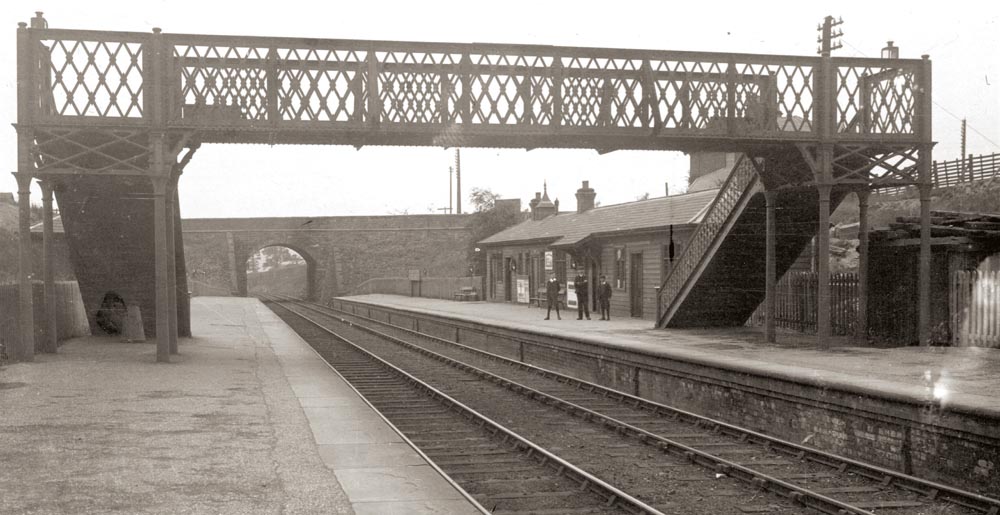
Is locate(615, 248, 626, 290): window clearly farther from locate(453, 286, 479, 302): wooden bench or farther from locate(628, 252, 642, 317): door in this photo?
locate(453, 286, 479, 302): wooden bench

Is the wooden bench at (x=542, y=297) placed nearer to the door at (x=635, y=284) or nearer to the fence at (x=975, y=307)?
the door at (x=635, y=284)

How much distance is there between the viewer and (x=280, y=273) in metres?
108

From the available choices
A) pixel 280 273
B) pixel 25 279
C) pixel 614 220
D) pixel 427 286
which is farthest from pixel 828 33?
pixel 280 273

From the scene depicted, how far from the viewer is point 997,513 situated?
7430 millimetres

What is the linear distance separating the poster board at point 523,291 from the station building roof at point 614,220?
158 centimetres

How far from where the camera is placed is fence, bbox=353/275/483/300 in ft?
158

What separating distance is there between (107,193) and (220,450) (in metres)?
10.5

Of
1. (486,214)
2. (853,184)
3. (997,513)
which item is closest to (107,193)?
(853,184)

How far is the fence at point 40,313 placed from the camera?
1644 centimetres

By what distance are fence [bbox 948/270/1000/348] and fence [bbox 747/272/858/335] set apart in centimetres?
215

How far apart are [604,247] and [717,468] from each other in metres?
20.6

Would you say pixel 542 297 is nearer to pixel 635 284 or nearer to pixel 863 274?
pixel 635 284

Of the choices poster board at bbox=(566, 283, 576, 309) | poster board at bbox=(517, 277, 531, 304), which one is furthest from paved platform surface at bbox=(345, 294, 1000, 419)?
poster board at bbox=(517, 277, 531, 304)

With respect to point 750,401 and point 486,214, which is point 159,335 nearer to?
point 750,401
